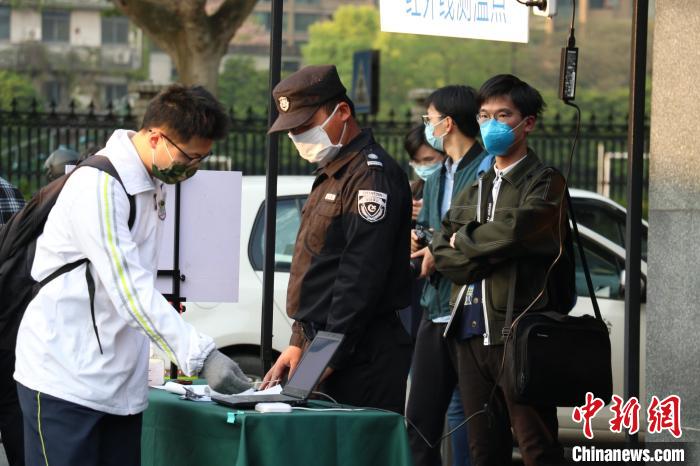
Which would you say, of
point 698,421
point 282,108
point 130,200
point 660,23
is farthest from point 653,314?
point 130,200

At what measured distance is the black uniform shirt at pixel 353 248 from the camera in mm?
4668

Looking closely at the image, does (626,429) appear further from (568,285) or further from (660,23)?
(660,23)

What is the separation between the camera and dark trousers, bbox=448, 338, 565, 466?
16.9ft

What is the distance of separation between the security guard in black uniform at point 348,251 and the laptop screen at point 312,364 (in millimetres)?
103

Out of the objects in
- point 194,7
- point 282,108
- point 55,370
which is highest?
point 194,7

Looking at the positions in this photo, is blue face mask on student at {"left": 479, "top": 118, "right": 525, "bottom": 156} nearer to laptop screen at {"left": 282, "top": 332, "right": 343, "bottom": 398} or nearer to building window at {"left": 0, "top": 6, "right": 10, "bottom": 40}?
laptop screen at {"left": 282, "top": 332, "right": 343, "bottom": 398}

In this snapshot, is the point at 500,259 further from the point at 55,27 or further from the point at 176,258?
the point at 55,27

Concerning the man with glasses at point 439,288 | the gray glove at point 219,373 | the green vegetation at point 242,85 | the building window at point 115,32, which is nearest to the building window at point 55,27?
the building window at point 115,32

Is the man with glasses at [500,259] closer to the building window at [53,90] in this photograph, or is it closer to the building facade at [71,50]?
the building facade at [71,50]

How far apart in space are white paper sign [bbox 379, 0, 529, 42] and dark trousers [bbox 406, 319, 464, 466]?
1.38m

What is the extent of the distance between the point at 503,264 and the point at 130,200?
1783 millimetres

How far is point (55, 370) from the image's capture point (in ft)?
12.8

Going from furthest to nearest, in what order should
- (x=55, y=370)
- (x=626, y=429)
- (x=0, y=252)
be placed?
(x=626, y=429)
(x=0, y=252)
(x=55, y=370)

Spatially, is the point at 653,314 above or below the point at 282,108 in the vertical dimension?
below
